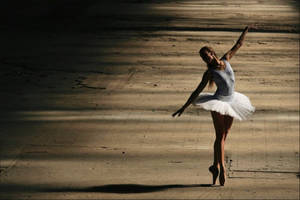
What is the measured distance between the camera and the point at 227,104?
604 cm

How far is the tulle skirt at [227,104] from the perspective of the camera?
596 centimetres

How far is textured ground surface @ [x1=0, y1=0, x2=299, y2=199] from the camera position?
671cm

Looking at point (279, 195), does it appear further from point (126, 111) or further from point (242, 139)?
point (126, 111)

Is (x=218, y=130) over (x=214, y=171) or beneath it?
over

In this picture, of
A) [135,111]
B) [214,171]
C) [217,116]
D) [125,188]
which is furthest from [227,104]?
[135,111]

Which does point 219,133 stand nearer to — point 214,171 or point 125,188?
point 214,171

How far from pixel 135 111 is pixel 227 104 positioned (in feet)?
12.0

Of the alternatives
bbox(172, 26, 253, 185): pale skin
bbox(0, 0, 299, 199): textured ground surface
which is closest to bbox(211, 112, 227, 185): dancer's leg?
bbox(172, 26, 253, 185): pale skin

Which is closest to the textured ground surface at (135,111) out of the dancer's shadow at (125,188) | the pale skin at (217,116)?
the dancer's shadow at (125,188)

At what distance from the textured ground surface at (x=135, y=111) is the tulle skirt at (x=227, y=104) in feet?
2.39

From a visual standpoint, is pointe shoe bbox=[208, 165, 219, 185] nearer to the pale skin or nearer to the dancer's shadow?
the pale skin

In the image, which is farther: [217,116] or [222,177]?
[222,177]

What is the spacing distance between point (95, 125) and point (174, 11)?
41.6ft

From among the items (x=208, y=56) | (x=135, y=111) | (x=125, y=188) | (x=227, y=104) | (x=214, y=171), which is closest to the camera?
(x=208, y=56)
